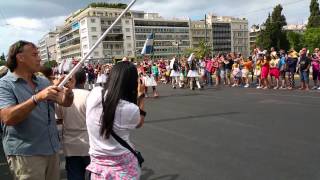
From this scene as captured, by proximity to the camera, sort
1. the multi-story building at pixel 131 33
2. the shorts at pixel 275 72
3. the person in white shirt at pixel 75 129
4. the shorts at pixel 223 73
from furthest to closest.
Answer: the multi-story building at pixel 131 33 → the shorts at pixel 223 73 → the shorts at pixel 275 72 → the person in white shirt at pixel 75 129

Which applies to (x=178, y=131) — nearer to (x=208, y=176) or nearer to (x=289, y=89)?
(x=208, y=176)

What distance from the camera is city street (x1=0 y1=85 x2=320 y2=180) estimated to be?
6375mm

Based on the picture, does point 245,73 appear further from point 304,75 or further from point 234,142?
point 234,142

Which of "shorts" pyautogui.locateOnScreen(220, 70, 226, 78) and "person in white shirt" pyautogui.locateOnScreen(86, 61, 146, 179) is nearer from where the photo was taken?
"person in white shirt" pyautogui.locateOnScreen(86, 61, 146, 179)

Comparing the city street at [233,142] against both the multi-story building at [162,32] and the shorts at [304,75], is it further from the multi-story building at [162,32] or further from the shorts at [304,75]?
the multi-story building at [162,32]

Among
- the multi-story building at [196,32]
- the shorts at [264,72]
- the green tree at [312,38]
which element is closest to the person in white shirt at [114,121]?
the shorts at [264,72]

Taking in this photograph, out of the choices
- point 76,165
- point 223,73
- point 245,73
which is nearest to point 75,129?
point 76,165

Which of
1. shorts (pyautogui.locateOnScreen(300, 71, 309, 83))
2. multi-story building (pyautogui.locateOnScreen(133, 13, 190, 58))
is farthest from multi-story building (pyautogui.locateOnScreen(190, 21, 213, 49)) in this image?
shorts (pyautogui.locateOnScreen(300, 71, 309, 83))

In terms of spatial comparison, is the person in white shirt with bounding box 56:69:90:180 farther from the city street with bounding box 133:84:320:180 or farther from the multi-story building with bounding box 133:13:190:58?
the multi-story building with bounding box 133:13:190:58

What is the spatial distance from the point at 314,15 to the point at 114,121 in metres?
109

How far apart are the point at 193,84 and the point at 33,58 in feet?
63.4

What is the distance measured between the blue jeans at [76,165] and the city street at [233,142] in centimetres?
176

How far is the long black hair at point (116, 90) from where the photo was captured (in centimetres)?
319

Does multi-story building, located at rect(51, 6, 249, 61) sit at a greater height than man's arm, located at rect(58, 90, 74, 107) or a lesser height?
greater
